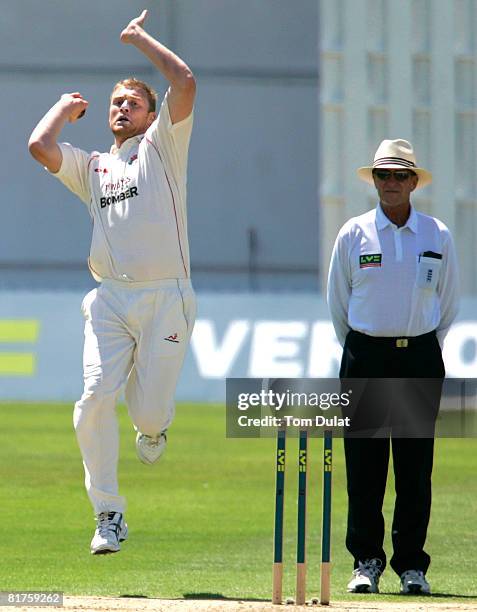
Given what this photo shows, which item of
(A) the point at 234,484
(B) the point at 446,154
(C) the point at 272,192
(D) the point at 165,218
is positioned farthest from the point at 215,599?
(C) the point at 272,192

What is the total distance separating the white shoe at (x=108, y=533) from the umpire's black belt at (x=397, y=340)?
1325 millimetres

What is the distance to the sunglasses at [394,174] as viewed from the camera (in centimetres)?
699

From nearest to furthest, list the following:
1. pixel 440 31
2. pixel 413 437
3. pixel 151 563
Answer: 1. pixel 413 437
2. pixel 151 563
3. pixel 440 31

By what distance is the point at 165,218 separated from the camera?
690 cm

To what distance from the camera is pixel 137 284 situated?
6930 millimetres

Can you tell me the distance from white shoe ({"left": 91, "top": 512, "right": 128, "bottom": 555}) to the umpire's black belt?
1.33 meters

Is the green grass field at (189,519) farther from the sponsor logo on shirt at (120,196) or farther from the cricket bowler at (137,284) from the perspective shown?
the sponsor logo on shirt at (120,196)

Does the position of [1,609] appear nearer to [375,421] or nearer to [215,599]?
[215,599]

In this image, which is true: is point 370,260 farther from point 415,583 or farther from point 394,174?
point 415,583

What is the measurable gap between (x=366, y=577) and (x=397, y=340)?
105 cm

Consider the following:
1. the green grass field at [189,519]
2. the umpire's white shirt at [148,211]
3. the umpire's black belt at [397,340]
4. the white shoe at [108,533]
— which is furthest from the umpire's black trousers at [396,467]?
the white shoe at [108,533]

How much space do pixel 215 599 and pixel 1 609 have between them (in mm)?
953

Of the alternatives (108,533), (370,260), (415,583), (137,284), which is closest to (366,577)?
(415,583)

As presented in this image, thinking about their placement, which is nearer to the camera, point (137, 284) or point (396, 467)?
point (137, 284)
